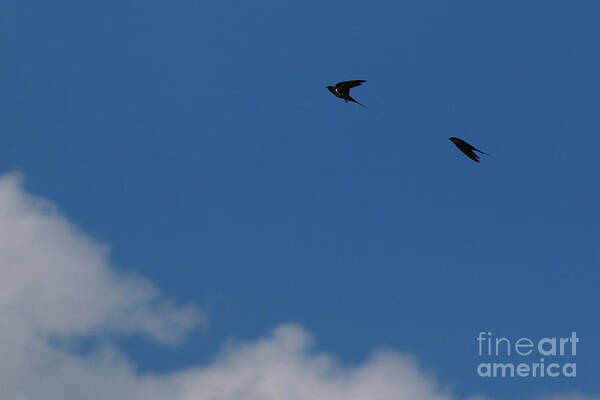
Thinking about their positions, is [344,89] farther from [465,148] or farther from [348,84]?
[465,148]

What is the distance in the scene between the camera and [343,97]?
48938 mm

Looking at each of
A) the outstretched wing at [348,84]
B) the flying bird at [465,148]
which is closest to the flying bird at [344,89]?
the outstretched wing at [348,84]

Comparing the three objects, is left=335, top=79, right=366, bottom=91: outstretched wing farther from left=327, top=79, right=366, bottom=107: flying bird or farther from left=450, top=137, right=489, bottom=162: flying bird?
left=450, top=137, right=489, bottom=162: flying bird

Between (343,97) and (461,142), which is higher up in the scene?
(343,97)

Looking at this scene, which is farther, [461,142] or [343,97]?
[343,97]

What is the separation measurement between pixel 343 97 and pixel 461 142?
11176mm

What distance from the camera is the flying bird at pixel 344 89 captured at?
48188 mm

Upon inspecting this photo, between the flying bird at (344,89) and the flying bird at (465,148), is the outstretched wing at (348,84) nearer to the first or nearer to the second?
the flying bird at (344,89)

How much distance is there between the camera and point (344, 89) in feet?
160

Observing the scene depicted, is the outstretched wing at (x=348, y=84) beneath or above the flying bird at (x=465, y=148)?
above

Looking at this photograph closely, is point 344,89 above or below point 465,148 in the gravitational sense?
above

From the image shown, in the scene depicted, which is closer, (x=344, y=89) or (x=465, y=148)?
(x=465, y=148)

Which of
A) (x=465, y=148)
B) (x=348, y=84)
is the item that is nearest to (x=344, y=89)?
(x=348, y=84)

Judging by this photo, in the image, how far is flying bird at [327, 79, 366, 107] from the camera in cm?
4819
